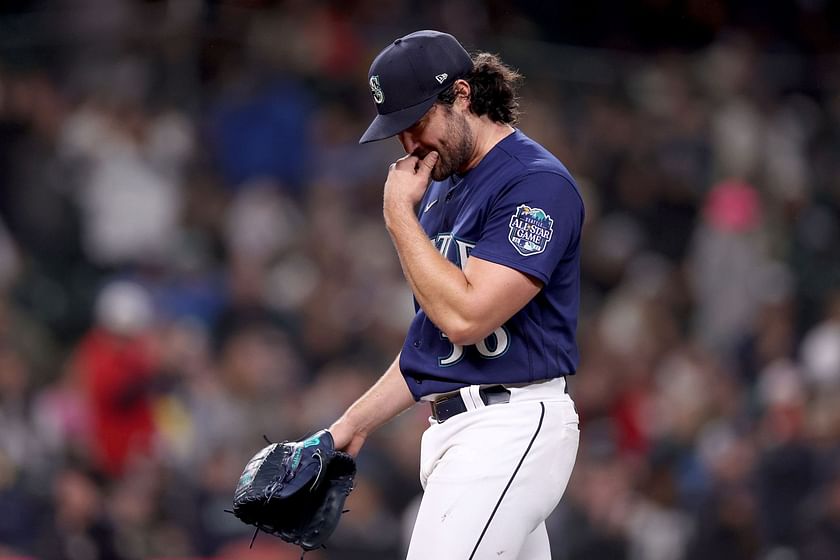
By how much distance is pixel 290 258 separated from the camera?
8.85m

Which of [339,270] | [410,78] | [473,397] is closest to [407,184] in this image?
[410,78]

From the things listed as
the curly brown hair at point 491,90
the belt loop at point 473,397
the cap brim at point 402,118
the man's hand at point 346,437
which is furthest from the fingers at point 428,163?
the man's hand at point 346,437

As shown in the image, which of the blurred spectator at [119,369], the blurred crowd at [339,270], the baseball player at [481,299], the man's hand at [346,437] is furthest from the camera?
the blurred spectator at [119,369]

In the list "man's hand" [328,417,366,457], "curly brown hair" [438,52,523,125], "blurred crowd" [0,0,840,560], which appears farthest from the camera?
"blurred crowd" [0,0,840,560]

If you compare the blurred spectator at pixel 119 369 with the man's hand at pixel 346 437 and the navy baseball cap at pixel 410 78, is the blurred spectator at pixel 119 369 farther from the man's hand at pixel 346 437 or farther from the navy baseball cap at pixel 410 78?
the navy baseball cap at pixel 410 78

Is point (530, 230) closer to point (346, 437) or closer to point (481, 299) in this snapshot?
point (481, 299)

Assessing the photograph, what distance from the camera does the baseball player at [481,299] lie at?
11.6ft

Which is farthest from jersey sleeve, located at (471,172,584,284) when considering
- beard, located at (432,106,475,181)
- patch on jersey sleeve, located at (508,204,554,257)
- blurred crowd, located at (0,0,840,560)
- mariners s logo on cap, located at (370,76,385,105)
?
blurred crowd, located at (0,0,840,560)

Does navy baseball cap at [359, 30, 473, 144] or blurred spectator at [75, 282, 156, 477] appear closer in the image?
navy baseball cap at [359, 30, 473, 144]

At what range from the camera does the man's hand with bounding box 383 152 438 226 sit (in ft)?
11.8

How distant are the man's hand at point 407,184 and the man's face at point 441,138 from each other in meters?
0.02

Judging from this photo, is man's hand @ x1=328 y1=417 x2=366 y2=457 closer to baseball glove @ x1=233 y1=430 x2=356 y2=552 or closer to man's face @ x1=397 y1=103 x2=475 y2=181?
baseball glove @ x1=233 y1=430 x2=356 y2=552

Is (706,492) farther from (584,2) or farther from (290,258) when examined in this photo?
(584,2)

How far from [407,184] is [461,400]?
622 mm
